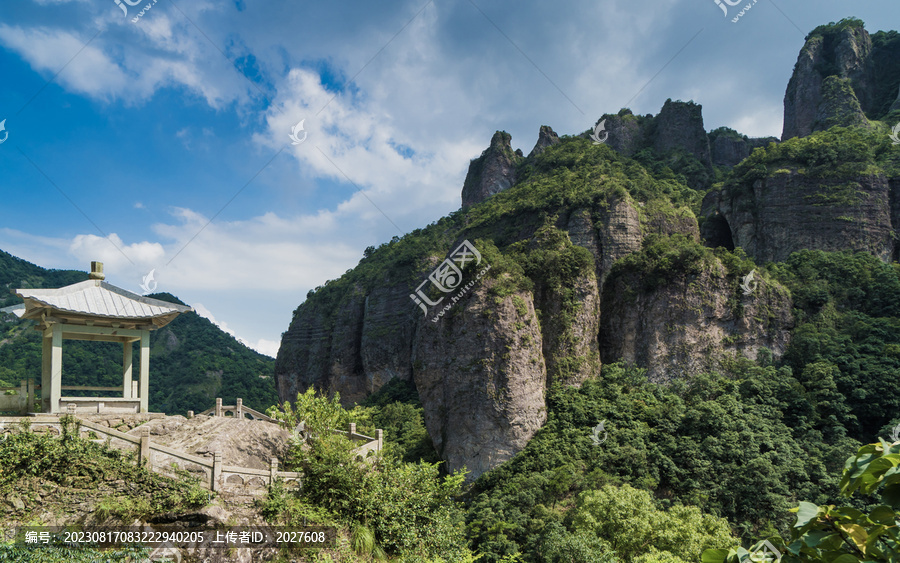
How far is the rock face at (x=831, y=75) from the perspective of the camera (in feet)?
187

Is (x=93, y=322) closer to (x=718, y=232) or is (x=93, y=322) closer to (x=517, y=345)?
(x=517, y=345)

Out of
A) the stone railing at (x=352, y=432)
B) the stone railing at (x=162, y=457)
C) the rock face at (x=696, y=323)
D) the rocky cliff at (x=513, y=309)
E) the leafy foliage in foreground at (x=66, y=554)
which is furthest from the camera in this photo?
the rock face at (x=696, y=323)

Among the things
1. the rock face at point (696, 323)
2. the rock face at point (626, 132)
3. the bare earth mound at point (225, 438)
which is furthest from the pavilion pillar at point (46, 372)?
the rock face at point (626, 132)

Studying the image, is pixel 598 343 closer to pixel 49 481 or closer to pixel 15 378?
pixel 49 481

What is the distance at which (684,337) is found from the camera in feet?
104

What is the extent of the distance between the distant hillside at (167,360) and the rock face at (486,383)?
25.9 m

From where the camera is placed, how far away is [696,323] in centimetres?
3191

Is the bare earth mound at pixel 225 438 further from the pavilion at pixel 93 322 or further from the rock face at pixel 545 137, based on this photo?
the rock face at pixel 545 137

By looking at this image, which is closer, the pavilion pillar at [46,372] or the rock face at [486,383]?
the pavilion pillar at [46,372]

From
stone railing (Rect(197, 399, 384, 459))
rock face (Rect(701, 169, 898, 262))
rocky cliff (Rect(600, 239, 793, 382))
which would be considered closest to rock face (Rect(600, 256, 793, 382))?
rocky cliff (Rect(600, 239, 793, 382))

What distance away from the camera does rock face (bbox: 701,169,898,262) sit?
38031 mm

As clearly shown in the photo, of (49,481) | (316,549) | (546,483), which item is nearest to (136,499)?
(49,481)

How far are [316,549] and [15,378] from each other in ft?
112

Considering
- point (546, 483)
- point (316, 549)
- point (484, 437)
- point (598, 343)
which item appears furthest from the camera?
point (598, 343)
